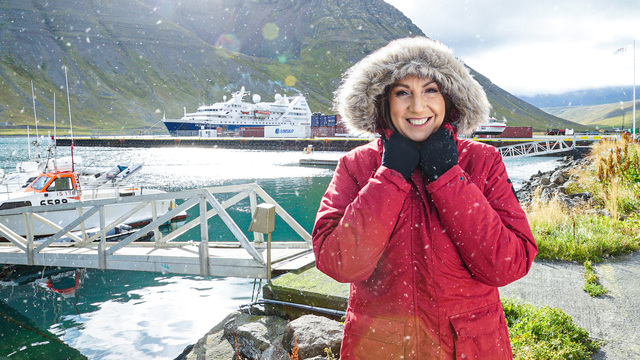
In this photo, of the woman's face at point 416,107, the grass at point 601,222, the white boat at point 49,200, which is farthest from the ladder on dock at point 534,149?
the woman's face at point 416,107

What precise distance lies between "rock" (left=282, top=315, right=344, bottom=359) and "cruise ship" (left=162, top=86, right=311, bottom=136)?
84.7 metres

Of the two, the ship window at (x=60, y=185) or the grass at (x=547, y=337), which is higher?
the ship window at (x=60, y=185)

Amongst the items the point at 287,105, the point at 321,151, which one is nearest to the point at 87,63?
the point at 287,105

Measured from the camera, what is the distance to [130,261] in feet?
23.3

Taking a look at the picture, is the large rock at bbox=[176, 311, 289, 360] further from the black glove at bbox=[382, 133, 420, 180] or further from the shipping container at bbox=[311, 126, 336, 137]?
the shipping container at bbox=[311, 126, 336, 137]

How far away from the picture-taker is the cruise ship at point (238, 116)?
92.1 meters

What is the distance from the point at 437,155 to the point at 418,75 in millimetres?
414

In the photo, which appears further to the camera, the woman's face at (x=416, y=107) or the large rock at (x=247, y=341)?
the large rock at (x=247, y=341)

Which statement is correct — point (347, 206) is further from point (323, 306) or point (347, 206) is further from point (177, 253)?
point (177, 253)

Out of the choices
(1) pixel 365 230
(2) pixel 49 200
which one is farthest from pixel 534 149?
(1) pixel 365 230

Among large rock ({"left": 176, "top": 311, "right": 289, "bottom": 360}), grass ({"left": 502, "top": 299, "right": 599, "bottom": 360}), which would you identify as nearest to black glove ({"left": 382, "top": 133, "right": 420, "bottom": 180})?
grass ({"left": 502, "top": 299, "right": 599, "bottom": 360})

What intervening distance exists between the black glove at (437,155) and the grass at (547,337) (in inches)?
95.0

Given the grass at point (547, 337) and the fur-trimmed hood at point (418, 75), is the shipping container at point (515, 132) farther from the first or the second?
the fur-trimmed hood at point (418, 75)

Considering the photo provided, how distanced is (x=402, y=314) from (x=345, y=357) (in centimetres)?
33
